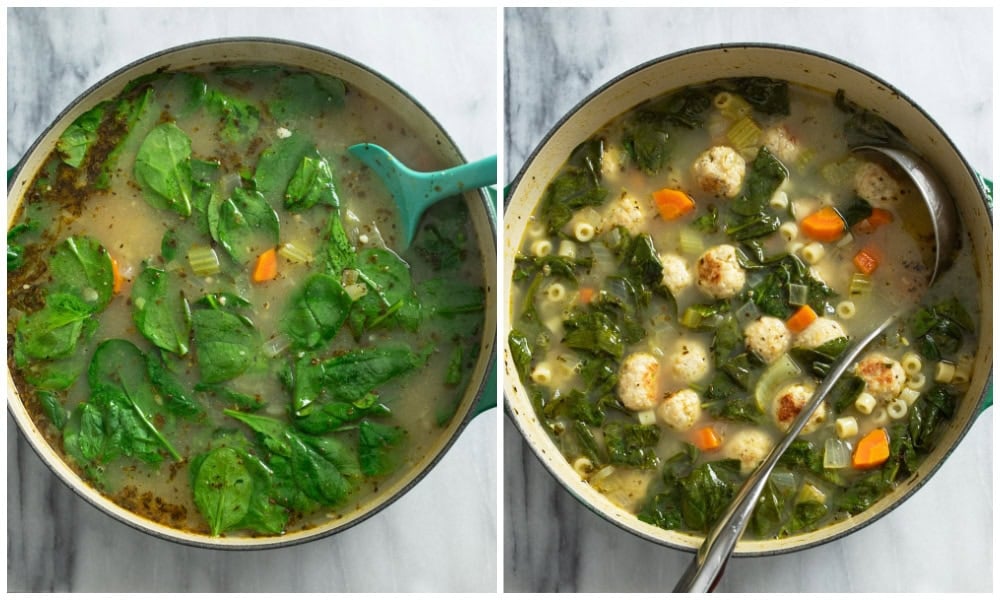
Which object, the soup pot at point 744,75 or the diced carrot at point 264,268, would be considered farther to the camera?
the diced carrot at point 264,268

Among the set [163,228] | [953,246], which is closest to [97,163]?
[163,228]

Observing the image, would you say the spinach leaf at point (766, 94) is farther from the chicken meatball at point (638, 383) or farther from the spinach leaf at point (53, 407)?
Answer: the spinach leaf at point (53, 407)

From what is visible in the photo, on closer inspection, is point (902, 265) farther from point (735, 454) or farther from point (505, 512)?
point (505, 512)

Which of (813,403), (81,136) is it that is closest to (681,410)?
(813,403)

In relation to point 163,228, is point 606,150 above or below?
above

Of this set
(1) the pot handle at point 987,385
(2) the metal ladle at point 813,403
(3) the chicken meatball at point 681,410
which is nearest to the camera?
(2) the metal ladle at point 813,403

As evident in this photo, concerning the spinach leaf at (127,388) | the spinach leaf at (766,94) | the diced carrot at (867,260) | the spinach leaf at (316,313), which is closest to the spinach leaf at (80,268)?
the spinach leaf at (127,388)

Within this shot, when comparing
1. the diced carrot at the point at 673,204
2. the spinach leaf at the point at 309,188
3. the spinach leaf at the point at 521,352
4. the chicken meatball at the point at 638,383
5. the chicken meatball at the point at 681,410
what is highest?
the spinach leaf at the point at 309,188
